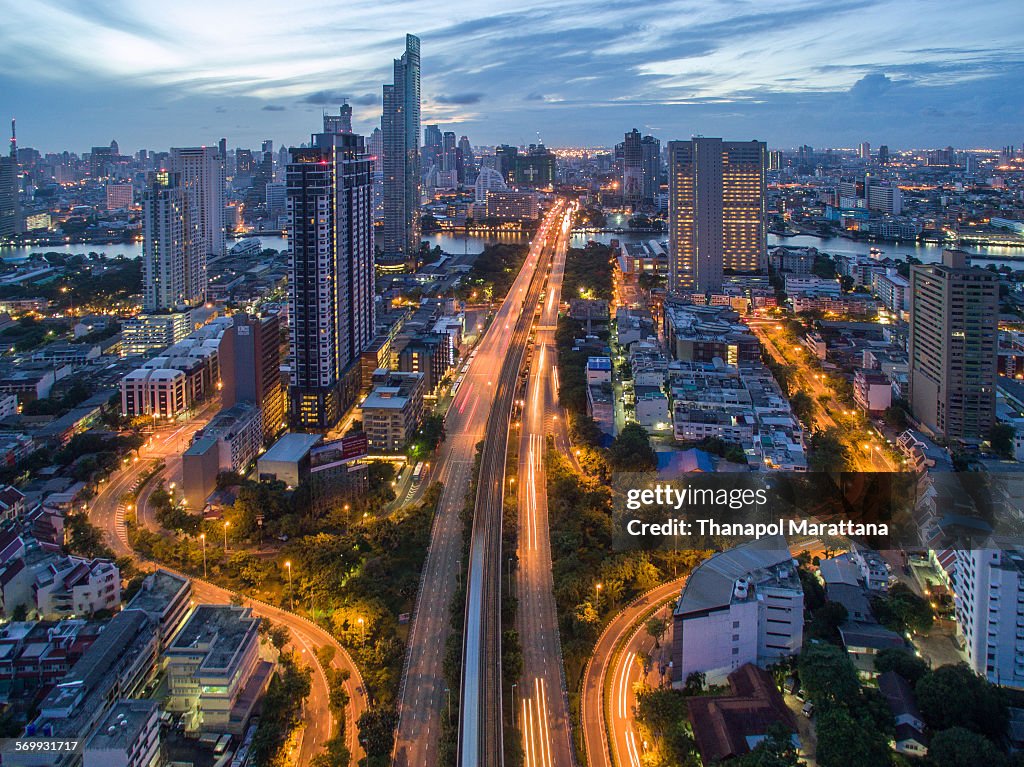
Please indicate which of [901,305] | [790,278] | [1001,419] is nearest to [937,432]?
[1001,419]

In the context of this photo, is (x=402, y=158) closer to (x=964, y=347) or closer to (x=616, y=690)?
(x=964, y=347)

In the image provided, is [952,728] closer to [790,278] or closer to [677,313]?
[677,313]

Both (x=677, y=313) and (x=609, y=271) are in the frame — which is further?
(x=609, y=271)

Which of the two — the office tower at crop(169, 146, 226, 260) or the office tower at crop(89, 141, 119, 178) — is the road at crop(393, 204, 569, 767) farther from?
the office tower at crop(89, 141, 119, 178)

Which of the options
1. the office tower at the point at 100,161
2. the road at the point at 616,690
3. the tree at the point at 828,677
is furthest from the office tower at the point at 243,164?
the tree at the point at 828,677

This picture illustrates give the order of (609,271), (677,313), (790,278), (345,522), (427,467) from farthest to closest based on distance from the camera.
Result: (609,271) < (790,278) < (677,313) < (427,467) < (345,522)

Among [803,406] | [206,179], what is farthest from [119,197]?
[803,406]

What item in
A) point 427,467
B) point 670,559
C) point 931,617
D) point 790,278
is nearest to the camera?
point 931,617
